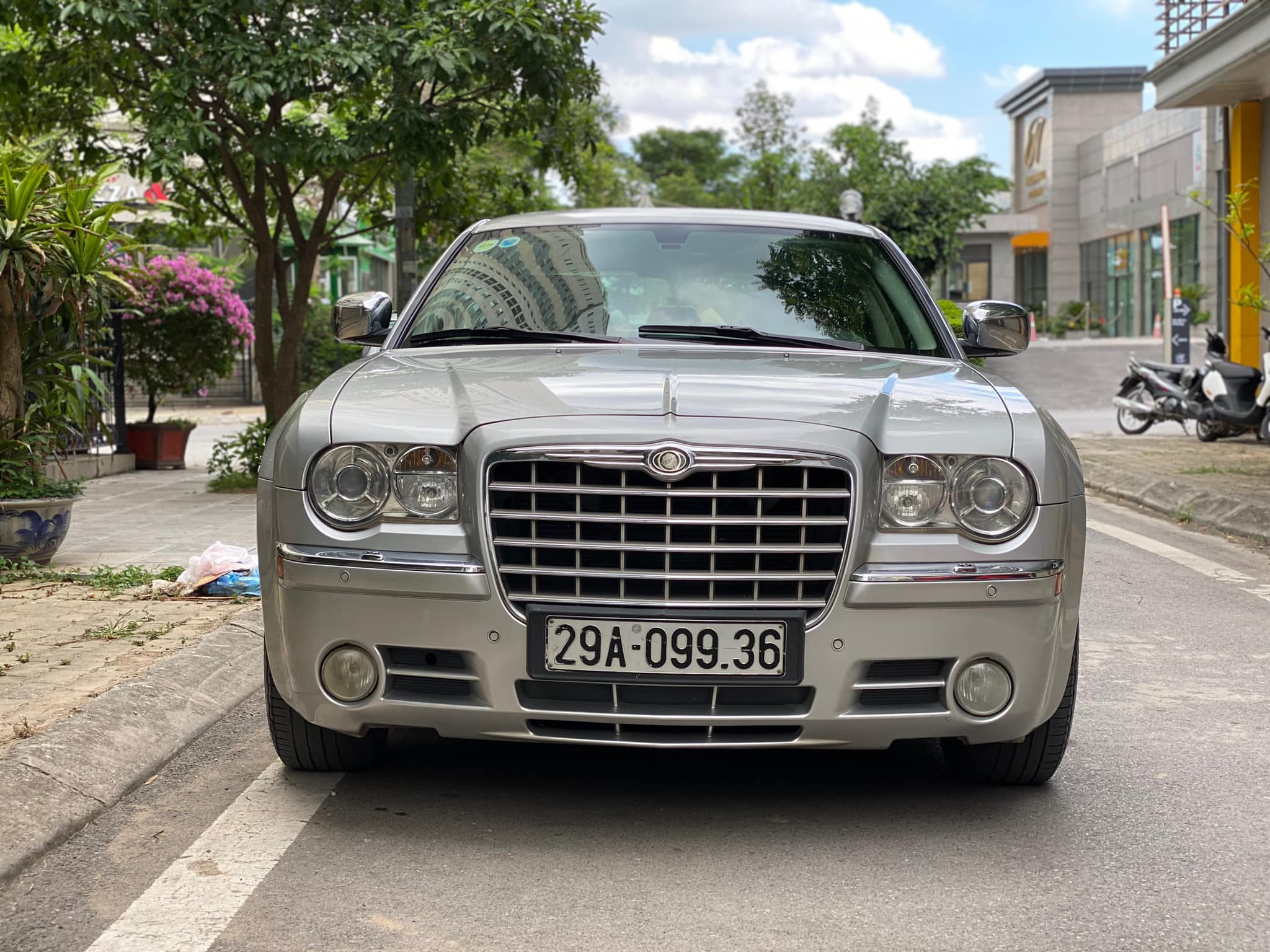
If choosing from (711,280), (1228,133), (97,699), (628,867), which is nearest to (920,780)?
(628,867)

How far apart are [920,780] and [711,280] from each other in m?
1.69

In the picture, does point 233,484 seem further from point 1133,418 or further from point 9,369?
point 1133,418

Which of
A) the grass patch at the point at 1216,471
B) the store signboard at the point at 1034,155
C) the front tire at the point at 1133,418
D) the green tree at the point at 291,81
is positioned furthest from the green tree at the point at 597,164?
the store signboard at the point at 1034,155

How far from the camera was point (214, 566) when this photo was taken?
273 inches

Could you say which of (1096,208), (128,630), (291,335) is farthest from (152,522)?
(1096,208)

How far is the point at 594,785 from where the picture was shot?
4.10 metres

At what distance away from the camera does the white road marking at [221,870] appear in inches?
120

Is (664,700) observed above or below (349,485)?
below

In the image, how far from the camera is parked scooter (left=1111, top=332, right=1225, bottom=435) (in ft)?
57.9

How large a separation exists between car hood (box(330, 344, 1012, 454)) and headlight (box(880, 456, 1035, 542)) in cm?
4

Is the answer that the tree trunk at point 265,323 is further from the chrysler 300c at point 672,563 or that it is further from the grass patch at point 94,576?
the chrysler 300c at point 672,563

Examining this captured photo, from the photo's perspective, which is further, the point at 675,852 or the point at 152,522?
the point at 152,522

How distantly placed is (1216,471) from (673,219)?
9104mm

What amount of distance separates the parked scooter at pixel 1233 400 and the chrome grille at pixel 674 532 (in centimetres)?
1395
